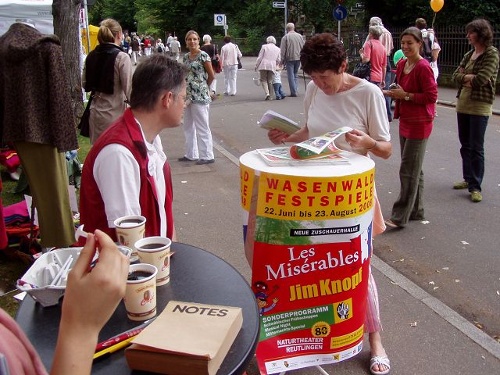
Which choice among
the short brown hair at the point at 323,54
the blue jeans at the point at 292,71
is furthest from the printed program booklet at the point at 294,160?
the blue jeans at the point at 292,71

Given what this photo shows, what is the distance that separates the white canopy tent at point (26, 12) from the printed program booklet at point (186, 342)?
12.1m

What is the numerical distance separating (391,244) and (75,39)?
7.20 meters

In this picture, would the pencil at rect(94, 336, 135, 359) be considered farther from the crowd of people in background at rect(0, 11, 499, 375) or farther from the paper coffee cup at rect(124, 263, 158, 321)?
the crowd of people in background at rect(0, 11, 499, 375)

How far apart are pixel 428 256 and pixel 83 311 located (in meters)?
3.81

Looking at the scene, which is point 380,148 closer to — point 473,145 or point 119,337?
point 119,337

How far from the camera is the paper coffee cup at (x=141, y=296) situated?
5.41 feet

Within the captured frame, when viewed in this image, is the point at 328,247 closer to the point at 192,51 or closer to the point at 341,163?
the point at 341,163

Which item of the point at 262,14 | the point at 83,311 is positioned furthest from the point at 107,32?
the point at 262,14

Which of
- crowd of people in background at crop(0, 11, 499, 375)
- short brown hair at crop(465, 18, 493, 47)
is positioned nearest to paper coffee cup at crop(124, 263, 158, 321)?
crowd of people in background at crop(0, 11, 499, 375)

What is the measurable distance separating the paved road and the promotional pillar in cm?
48

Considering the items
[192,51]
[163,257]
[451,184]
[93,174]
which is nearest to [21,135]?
[93,174]

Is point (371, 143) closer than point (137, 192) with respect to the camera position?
No

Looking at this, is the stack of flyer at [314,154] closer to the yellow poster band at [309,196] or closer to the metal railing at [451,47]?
the yellow poster band at [309,196]

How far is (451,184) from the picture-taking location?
20.9 ft
